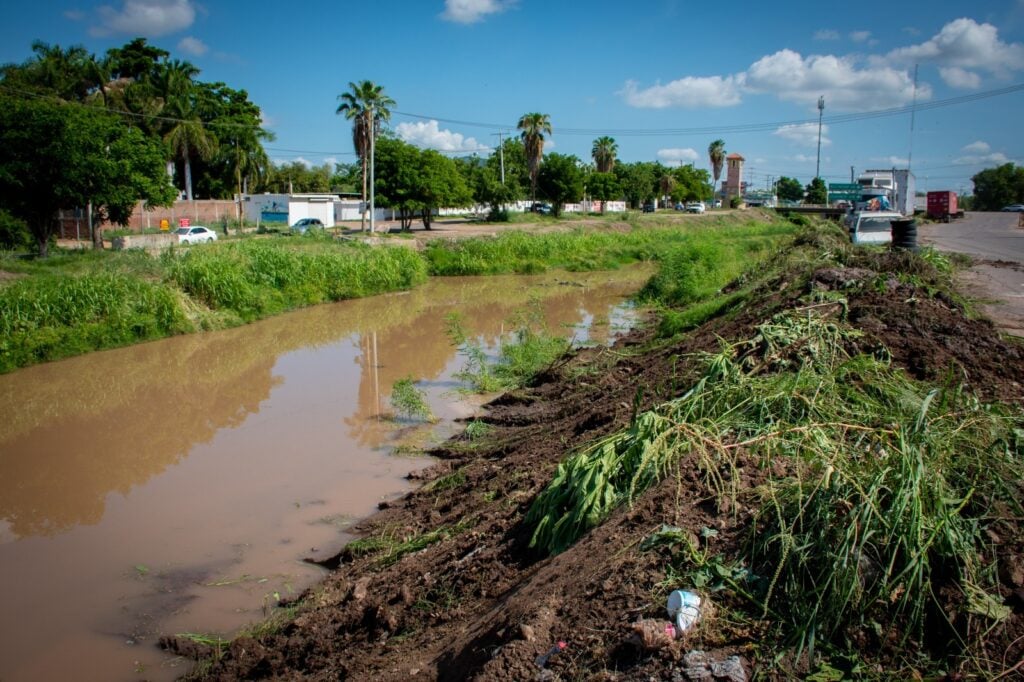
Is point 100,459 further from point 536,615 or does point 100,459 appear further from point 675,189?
point 675,189

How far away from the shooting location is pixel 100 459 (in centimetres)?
1106

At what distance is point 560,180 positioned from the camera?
66.8 m

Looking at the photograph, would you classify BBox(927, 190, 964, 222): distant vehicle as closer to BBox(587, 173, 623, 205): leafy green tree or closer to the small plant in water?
BBox(587, 173, 623, 205): leafy green tree

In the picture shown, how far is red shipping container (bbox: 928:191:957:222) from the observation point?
165 feet

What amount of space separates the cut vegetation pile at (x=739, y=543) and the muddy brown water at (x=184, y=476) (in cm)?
83

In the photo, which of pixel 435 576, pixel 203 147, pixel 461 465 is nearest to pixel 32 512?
pixel 461 465

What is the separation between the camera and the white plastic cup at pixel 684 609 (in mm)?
3504

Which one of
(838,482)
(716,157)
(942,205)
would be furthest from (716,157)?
(838,482)

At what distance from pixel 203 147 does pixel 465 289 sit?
106 feet

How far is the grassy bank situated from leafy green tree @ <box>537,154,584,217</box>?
29.1 m

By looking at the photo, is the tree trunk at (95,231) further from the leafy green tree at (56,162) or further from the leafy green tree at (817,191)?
the leafy green tree at (817,191)

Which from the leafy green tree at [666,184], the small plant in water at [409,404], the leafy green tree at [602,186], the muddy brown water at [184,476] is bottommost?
the muddy brown water at [184,476]

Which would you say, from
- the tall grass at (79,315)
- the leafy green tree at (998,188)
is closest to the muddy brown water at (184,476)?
the tall grass at (79,315)

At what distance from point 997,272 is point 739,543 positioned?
58.5 ft
